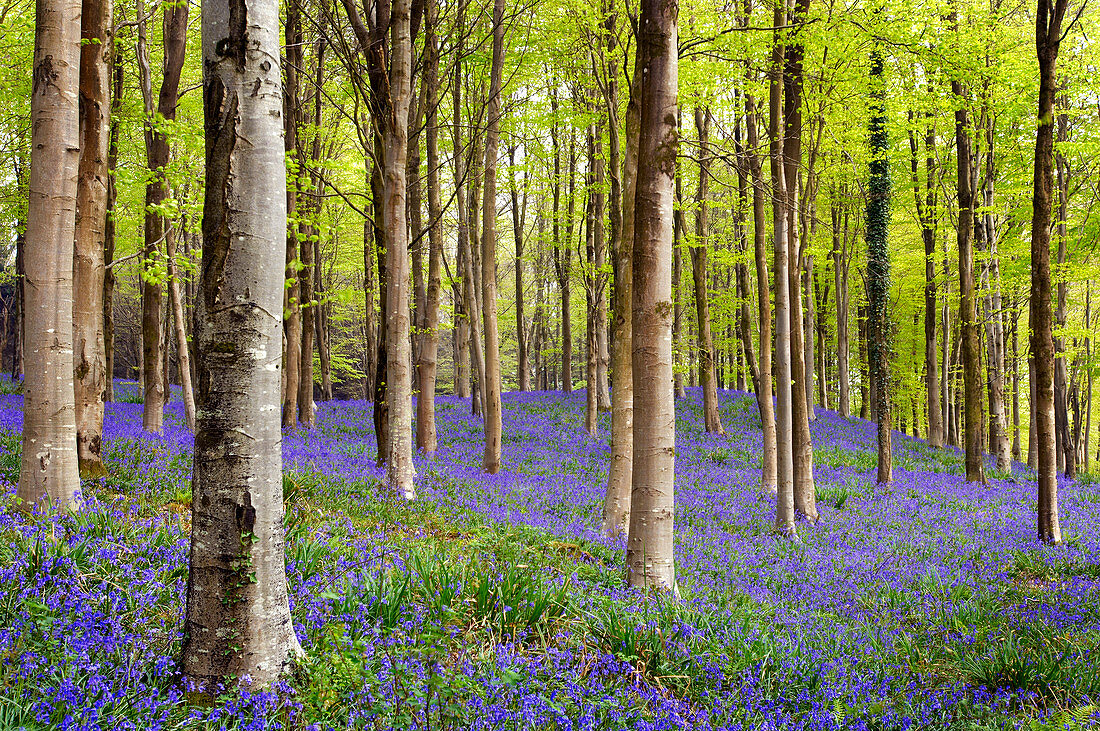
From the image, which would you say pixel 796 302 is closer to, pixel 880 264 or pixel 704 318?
pixel 880 264

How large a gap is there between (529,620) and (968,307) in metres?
15.1

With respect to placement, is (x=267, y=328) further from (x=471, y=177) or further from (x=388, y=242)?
(x=471, y=177)

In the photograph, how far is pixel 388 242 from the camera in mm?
9242

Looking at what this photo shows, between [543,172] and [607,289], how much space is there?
6.83 metres

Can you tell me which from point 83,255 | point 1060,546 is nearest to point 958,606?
point 1060,546

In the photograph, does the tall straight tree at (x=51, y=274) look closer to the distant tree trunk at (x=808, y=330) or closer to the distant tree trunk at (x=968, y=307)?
the distant tree trunk at (x=968, y=307)

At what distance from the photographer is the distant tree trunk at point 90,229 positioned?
682 centimetres

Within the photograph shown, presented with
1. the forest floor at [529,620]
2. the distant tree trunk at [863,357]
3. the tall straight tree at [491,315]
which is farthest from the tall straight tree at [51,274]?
the distant tree trunk at [863,357]

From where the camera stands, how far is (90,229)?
6.93 meters

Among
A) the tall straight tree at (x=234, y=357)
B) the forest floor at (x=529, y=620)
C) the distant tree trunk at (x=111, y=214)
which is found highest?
the distant tree trunk at (x=111, y=214)

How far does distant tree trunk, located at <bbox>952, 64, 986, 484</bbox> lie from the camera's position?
586 inches

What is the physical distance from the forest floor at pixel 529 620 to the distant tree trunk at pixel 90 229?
2.40 ft

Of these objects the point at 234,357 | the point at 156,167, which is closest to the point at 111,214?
the point at 156,167

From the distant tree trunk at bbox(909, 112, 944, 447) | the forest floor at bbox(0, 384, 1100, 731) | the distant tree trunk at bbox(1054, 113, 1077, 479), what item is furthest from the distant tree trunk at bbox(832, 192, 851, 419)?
the forest floor at bbox(0, 384, 1100, 731)
